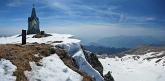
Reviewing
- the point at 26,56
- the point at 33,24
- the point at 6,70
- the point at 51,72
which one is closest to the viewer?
the point at 6,70

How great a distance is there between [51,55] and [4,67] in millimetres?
8178

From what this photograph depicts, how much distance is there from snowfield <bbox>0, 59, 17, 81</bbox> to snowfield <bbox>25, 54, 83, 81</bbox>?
1.47 m

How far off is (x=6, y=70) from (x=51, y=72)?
4.51m

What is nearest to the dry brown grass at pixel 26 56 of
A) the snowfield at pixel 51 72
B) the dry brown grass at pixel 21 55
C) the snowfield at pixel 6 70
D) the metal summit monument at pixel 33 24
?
the dry brown grass at pixel 21 55

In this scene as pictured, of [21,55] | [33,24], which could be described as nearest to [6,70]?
[21,55]

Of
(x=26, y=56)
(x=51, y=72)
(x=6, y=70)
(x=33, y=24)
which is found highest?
(x=26, y=56)

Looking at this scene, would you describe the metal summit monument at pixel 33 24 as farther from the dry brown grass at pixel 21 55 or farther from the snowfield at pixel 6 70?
the snowfield at pixel 6 70

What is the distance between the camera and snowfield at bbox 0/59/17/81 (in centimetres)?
2598

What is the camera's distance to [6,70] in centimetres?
2727

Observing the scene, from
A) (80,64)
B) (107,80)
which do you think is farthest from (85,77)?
(107,80)

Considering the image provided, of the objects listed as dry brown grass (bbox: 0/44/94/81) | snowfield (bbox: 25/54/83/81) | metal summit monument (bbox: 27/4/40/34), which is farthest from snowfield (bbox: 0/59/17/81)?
metal summit monument (bbox: 27/4/40/34)

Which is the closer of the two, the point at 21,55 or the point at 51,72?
the point at 51,72

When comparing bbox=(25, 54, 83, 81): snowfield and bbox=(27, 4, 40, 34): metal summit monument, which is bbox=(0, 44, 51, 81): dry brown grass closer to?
bbox=(25, 54, 83, 81): snowfield

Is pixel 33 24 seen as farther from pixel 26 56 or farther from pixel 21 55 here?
pixel 26 56
